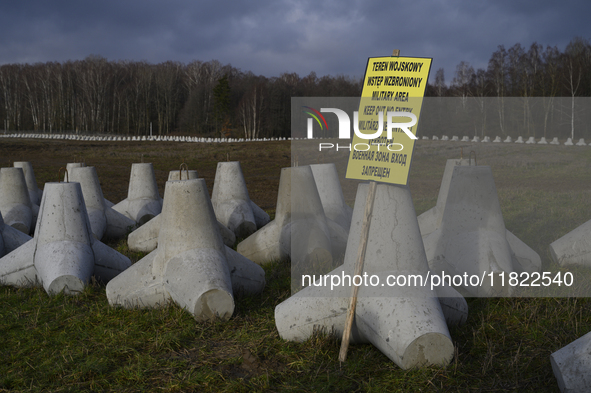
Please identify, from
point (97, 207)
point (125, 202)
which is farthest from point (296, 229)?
point (125, 202)

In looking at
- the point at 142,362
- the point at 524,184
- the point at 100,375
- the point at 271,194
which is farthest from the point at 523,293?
the point at 524,184

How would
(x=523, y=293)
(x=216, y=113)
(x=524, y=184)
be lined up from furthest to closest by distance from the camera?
1. (x=216, y=113)
2. (x=524, y=184)
3. (x=523, y=293)

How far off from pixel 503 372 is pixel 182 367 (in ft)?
7.23

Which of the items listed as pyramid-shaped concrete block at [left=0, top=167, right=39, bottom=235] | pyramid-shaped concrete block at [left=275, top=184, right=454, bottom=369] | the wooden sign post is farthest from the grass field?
pyramid-shaped concrete block at [left=0, top=167, right=39, bottom=235]

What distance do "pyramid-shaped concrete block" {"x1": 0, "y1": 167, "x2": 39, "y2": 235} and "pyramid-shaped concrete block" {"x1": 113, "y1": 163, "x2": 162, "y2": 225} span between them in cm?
151

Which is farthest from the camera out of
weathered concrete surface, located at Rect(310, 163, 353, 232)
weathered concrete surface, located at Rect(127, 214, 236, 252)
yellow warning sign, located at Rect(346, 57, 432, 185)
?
weathered concrete surface, located at Rect(310, 163, 353, 232)

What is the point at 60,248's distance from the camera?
5.11 m

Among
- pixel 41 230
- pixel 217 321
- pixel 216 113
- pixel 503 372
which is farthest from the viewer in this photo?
pixel 216 113

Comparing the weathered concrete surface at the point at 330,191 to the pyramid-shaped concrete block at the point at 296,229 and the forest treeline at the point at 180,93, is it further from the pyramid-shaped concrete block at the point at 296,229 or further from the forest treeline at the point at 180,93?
the forest treeline at the point at 180,93

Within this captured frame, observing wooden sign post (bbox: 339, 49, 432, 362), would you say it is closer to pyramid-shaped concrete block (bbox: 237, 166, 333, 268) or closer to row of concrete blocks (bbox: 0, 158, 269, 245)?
pyramid-shaped concrete block (bbox: 237, 166, 333, 268)

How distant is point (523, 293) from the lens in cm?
457

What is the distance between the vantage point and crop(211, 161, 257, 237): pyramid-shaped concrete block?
7988mm

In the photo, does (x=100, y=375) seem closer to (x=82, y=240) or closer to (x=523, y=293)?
(x=82, y=240)

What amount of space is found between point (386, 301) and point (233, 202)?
524cm
